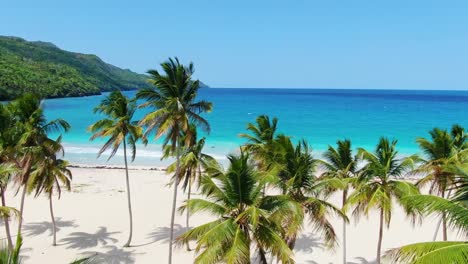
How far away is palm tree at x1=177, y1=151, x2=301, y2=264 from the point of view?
969cm

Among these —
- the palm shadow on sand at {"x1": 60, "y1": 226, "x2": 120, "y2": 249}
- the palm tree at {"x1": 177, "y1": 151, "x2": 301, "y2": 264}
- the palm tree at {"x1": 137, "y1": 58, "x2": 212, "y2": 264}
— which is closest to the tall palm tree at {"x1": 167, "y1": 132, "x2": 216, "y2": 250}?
the palm tree at {"x1": 137, "y1": 58, "x2": 212, "y2": 264}

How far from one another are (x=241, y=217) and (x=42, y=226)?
16649mm

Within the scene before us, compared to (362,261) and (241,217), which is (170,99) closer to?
(241,217)

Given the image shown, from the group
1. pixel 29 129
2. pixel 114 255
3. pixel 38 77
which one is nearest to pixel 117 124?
pixel 29 129

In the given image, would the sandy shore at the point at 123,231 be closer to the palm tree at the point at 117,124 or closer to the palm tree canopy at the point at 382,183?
the palm tree canopy at the point at 382,183

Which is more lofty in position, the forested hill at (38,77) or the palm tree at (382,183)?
the forested hill at (38,77)

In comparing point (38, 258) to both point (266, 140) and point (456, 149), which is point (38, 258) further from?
point (456, 149)

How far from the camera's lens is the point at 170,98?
15688 mm

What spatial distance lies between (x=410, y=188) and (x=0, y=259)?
40.2ft

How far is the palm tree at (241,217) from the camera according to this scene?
969 centimetres

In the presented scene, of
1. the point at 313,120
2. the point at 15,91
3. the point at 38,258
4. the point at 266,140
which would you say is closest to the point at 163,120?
the point at 266,140

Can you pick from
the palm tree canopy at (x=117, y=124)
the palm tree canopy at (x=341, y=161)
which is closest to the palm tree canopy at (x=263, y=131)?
the palm tree canopy at (x=341, y=161)

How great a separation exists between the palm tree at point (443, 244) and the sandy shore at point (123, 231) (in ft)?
20.0

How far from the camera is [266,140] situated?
2003cm
